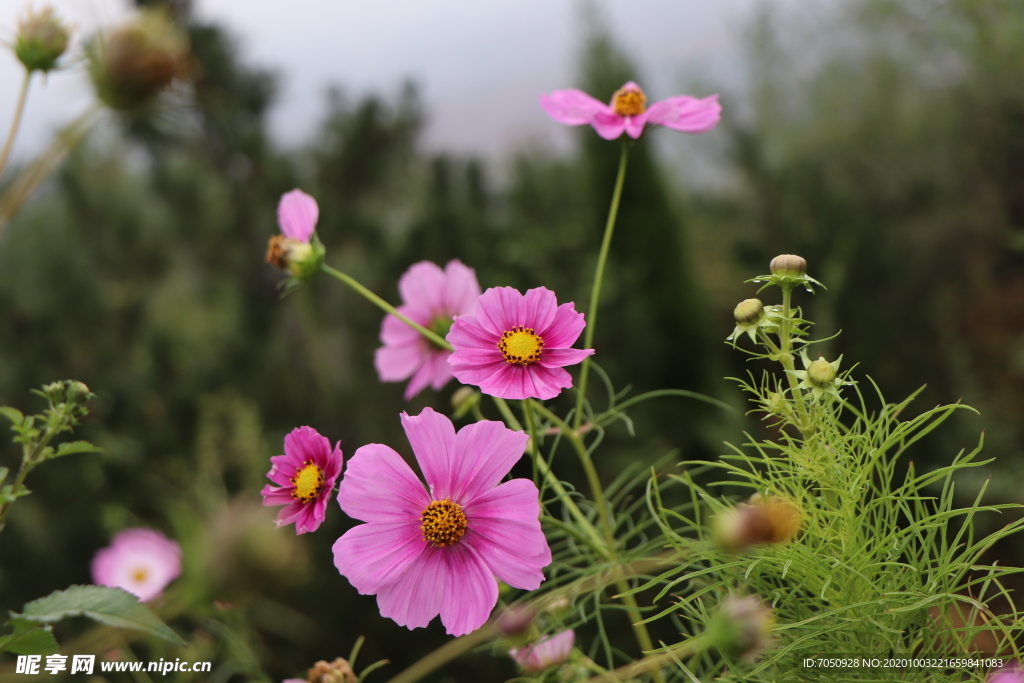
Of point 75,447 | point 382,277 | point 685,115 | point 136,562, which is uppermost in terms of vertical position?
point 382,277

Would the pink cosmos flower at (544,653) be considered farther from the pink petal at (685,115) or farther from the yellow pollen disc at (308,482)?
the pink petal at (685,115)

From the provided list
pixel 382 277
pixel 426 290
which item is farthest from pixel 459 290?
pixel 382 277

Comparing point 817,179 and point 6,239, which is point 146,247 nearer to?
point 6,239

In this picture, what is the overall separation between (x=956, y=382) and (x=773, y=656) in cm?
260

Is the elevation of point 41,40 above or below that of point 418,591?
above

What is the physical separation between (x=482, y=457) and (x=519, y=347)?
0.14ft

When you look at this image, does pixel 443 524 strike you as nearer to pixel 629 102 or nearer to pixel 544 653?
pixel 544 653

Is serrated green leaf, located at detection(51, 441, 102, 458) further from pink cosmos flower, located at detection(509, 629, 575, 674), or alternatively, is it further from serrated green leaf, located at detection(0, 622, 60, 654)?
pink cosmos flower, located at detection(509, 629, 575, 674)

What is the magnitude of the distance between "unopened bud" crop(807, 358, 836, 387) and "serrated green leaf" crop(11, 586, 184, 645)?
197 mm

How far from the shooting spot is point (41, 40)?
0.30 metres

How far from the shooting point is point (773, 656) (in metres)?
0.23

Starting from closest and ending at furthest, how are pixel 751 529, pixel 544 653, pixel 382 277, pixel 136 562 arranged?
1. pixel 751 529
2. pixel 544 653
3. pixel 136 562
4. pixel 382 277

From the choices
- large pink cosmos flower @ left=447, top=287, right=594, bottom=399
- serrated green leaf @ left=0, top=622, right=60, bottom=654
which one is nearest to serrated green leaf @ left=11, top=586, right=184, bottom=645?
serrated green leaf @ left=0, top=622, right=60, bottom=654

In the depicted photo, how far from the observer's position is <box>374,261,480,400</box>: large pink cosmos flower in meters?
0.35
